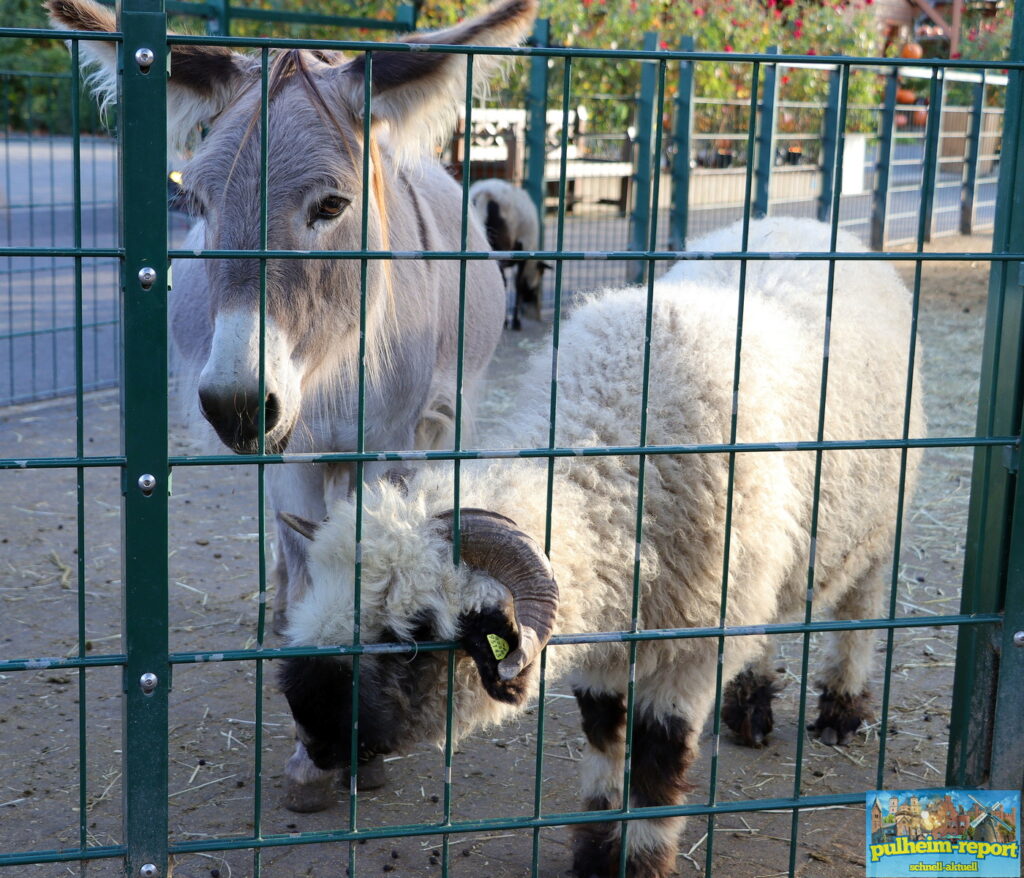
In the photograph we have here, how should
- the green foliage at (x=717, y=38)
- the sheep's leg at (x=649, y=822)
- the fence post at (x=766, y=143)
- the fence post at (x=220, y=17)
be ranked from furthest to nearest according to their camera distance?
the green foliage at (x=717, y=38) → the fence post at (x=766, y=143) → the fence post at (x=220, y=17) → the sheep's leg at (x=649, y=822)

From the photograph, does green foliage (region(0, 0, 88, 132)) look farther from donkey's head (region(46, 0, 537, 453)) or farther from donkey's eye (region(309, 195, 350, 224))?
donkey's eye (region(309, 195, 350, 224))

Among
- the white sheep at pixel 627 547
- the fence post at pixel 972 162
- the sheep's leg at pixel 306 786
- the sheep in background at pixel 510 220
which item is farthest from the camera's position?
the fence post at pixel 972 162

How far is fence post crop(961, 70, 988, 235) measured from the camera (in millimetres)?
16312

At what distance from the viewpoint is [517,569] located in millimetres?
2492

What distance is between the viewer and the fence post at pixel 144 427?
2131 mm

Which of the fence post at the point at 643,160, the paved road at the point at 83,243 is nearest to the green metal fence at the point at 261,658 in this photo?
the paved road at the point at 83,243

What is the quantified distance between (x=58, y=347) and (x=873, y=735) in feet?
25.1

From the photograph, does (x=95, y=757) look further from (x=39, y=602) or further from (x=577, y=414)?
(x=577, y=414)

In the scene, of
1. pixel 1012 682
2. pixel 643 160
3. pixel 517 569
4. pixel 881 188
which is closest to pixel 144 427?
pixel 517 569

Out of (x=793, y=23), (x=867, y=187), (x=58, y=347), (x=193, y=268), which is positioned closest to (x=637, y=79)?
(x=793, y=23)

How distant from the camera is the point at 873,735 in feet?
13.5

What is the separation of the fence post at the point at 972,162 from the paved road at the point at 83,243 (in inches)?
15.4

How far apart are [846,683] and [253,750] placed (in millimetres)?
2077

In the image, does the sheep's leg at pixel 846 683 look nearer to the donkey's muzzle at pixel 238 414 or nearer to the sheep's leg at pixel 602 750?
the sheep's leg at pixel 602 750
